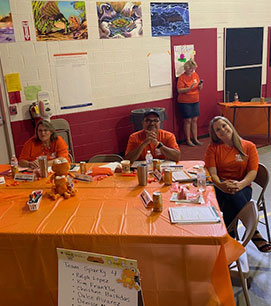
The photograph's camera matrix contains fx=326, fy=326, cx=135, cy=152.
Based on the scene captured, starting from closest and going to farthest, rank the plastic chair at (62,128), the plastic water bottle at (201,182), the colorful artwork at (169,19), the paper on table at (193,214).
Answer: the paper on table at (193,214) < the plastic water bottle at (201,182) < the plastic chair at (62,128) < the colorful artwork at (169,19)

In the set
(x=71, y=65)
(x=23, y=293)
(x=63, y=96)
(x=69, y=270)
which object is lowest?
(x=23, y=293)

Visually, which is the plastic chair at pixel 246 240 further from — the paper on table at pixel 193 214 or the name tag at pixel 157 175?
the name tag at pixel 157 175

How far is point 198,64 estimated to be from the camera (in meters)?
6.57

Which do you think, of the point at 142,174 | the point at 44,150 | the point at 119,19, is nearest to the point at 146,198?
Result: the point at 142,174

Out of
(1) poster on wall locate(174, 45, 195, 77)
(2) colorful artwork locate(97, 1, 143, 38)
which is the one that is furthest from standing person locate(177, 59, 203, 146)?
(2) colorful artwork locate(97, 1, 143, 38)

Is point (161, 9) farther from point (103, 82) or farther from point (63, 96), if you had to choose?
point (63, 96)

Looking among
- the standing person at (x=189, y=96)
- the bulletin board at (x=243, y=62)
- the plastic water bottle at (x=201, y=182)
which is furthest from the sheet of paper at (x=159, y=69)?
the plastic water bottle at (x=201, y=182)

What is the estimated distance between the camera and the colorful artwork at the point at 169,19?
5848 millimetres

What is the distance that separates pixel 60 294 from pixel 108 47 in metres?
4.62

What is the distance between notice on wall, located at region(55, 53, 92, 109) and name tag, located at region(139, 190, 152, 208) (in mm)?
3301

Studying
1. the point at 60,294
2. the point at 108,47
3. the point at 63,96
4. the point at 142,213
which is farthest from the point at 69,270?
the point at 108,47

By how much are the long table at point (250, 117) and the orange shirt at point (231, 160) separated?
11.8ft

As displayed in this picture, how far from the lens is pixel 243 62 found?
23.6 feet

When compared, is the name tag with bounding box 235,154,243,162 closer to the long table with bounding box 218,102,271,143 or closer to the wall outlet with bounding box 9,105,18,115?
the wall outlet with bounding box 9,105,18,115
